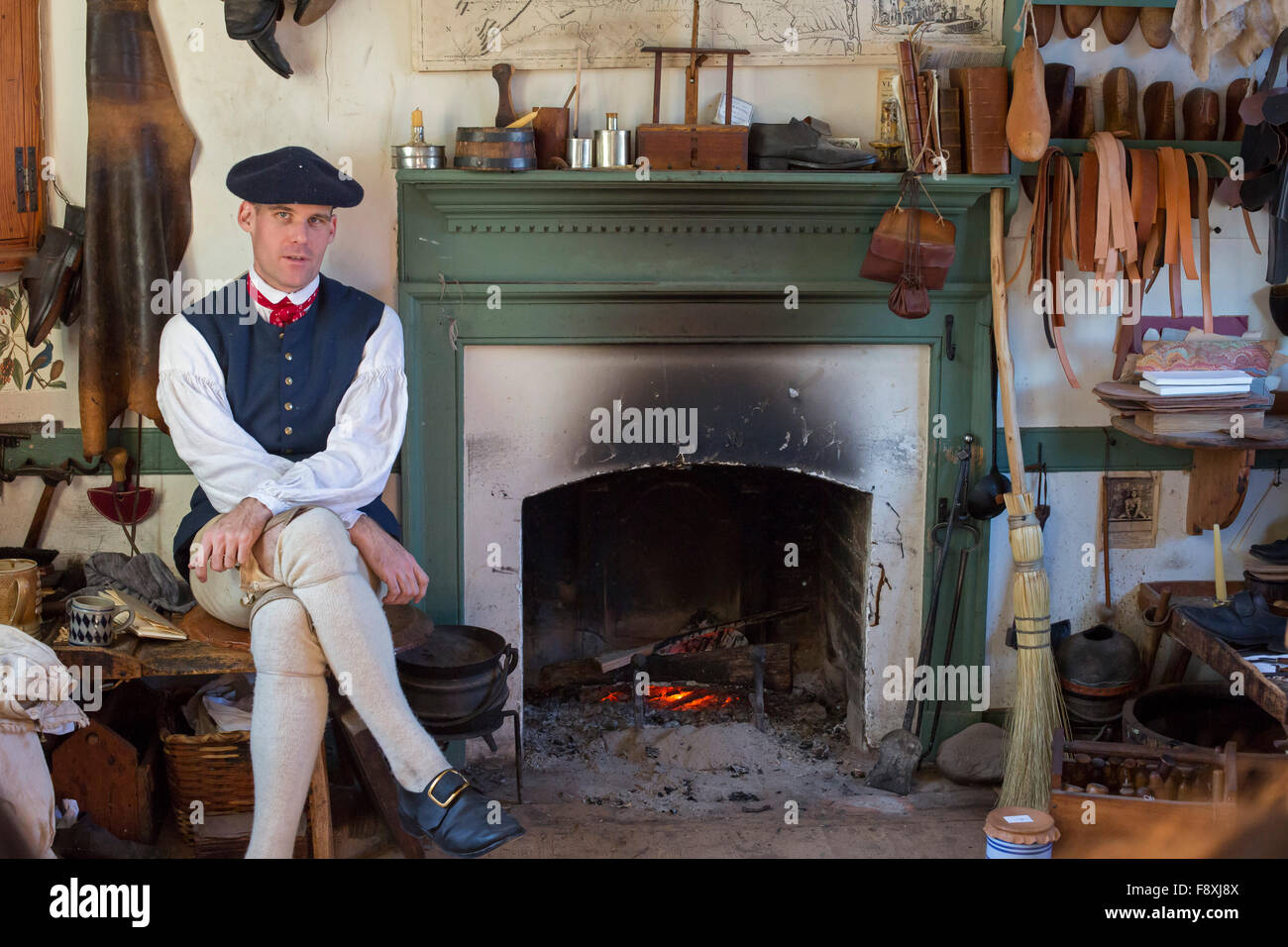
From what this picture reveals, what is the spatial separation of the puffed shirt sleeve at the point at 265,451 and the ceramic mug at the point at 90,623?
1.29 ft

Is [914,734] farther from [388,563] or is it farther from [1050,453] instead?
[388,563]

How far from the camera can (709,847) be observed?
3531 millimetres

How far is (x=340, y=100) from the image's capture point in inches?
146

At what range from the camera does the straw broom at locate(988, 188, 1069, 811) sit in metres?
3.65

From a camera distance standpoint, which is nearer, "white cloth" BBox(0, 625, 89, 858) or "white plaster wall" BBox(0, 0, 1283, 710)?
"white cloth" BBox(0, 625, 89, 858)

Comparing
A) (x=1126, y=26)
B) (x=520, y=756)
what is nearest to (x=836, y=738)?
(x=520, y=756)

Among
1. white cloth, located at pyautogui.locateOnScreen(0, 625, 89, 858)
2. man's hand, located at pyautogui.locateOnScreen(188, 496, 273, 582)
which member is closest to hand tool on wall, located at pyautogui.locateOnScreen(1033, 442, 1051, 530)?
man's hand, located at pyautogui.locateOnScreen(188, 496, 273, 582)

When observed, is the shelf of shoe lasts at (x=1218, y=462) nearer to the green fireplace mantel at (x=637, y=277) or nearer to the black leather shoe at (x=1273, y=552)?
the black leather shoe at (x=1273, y=552)

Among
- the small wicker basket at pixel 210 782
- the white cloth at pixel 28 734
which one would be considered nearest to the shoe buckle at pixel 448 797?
the white cloth at pixel 28 734

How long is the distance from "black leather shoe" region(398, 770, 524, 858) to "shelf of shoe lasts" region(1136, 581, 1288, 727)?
6.27ft

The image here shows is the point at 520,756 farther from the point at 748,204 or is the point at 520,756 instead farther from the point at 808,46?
the point at 808,46

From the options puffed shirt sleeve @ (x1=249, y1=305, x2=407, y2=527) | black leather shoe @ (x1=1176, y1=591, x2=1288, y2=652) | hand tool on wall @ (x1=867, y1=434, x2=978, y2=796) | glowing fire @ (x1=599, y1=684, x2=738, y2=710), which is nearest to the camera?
puffed shirt sleeve @ (x1=249, y1=305, x2=407, y2=527)

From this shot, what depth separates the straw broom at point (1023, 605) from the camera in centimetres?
365

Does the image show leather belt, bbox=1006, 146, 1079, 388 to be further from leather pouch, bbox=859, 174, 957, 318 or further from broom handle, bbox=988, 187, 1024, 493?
leather pouch, bbox=859, 174, 957, 318
